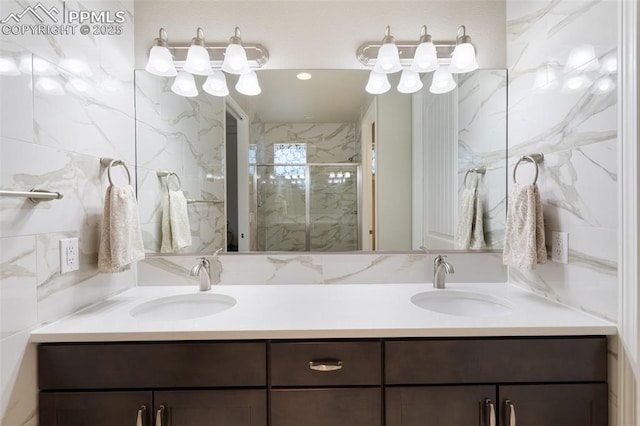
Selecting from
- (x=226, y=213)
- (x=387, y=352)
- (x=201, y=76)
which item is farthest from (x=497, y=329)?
(x=201, y=76)

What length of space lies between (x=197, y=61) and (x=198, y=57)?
0.02 meters

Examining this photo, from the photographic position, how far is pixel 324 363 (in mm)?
986

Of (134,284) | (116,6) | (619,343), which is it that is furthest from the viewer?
(134,284)

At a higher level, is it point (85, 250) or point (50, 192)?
point (50, 192)

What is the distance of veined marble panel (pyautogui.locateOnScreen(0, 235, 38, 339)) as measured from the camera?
0.88 metres

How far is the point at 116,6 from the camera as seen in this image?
1.42 metres

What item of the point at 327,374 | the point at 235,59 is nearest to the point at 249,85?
the point at 235,59

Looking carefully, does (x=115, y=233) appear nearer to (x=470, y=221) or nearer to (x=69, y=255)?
(x=69, y=255)

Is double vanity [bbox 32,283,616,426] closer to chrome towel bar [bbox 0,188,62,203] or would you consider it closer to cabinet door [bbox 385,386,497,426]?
cabinet door [bbox 385,386,497,426]

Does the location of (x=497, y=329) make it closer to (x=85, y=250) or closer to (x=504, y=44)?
(x=504, y=44)

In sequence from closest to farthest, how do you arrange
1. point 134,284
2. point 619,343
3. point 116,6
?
point 619,343, point 116,6, point 134,284

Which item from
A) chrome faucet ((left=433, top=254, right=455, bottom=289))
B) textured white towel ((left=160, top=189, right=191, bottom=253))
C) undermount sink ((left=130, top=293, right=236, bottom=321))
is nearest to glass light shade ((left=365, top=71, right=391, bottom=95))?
chrome faucet ((left=433, top=254, right=455, bottom=289))

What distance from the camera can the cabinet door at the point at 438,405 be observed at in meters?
0.99

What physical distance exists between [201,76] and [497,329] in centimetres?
168
